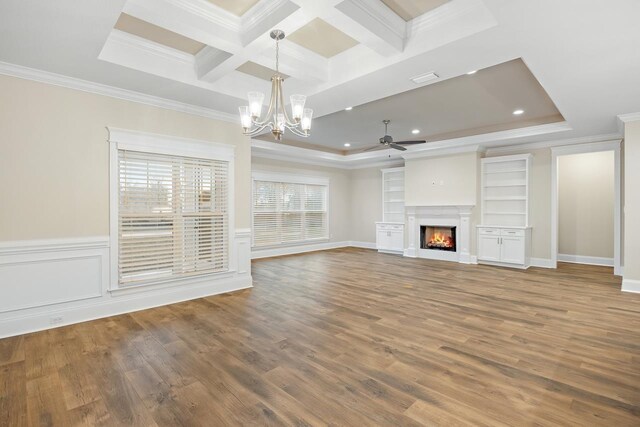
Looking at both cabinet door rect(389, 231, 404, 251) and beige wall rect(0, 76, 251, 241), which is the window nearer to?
cabinet door rect(389, 231, 404, 251)

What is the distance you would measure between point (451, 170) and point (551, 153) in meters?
1.98

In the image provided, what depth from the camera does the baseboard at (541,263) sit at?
6711 mm

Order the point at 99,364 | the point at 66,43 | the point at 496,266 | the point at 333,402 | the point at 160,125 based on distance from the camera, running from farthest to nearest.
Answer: the point at 496,266 < the point at 160,125 < the point at 66,43 < the point at 99,364 < the point at 333,402

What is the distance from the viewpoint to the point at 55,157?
3484 mm

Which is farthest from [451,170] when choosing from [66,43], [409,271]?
[66,43]

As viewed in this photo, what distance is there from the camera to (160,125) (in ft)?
13.9

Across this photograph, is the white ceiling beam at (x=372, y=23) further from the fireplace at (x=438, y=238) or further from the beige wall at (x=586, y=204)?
the beige wall at (x=586, y=204)

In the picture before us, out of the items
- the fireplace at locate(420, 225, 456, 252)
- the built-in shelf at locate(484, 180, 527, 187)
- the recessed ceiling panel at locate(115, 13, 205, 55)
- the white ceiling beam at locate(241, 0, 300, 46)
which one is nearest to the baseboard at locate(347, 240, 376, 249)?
the fireplace at locate(420, 225, 456, 252)

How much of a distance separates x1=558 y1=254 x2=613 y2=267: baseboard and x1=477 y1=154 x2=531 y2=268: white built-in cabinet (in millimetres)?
1515

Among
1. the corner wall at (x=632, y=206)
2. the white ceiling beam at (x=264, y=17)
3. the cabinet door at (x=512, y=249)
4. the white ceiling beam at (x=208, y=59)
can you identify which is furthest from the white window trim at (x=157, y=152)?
the corner wall at (x=632, y=206)

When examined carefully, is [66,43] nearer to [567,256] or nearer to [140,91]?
[140,91]

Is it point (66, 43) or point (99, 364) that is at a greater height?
point (66, 43)

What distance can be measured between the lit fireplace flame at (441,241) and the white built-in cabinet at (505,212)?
30.7 inches

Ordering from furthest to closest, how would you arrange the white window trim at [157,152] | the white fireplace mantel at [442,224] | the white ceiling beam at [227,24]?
1. the white fireplace mantel at [442,224]
2. the white window trim at [157,152]
3. the white ceiling beam at [227,24]
